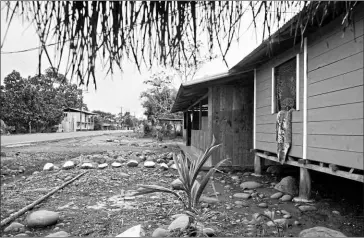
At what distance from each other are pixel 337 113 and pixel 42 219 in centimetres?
369

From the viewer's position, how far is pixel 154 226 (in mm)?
2764

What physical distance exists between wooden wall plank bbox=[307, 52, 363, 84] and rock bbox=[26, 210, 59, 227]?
381 centimetres

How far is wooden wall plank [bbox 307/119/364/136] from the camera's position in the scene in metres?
2.67

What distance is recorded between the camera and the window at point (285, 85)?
13.5 feet

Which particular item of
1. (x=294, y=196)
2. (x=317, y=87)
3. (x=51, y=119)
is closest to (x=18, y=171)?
(x=51, y=119)

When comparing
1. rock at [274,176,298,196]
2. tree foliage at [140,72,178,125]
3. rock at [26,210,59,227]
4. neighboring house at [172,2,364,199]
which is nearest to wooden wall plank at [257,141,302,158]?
neighboring house at [172,2,364,199]

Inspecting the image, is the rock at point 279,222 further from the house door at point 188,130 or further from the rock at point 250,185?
the house door at point 188,130

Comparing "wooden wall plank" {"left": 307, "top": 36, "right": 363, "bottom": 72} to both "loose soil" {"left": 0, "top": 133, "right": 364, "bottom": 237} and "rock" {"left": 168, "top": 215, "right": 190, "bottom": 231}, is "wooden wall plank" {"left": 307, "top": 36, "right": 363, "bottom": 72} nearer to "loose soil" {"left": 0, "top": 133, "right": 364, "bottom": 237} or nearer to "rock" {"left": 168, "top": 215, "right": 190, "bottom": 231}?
"loose soil" {"left": 0, "top": 133, "right": 364, "bottom": 237}

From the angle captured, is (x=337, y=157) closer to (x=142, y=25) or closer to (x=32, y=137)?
(x=142, y=25)

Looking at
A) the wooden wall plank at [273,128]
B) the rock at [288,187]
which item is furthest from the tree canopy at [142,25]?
the rock at [288,187]

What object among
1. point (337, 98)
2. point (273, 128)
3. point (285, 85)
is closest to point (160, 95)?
point (273, 128)

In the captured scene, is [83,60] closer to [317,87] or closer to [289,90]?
[317,87]

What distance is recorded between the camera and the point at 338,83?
3.00 m

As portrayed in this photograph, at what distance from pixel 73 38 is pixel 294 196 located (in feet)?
13.3
